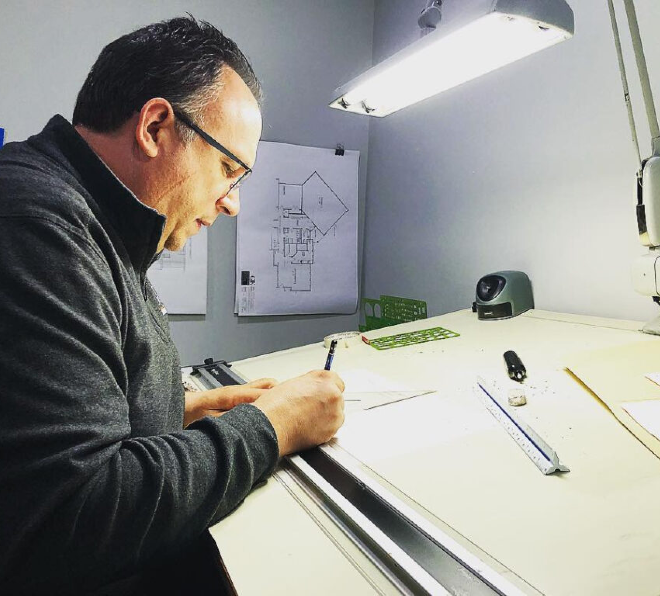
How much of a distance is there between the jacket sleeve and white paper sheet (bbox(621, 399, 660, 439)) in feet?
1.63

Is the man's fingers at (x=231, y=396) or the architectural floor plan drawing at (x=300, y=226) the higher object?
the architectural floor plan drawing at (x=300, y=226)

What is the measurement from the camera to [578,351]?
0.98 m

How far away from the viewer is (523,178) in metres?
1.51

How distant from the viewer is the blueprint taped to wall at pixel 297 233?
1.99 meters

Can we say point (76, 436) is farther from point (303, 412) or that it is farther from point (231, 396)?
point (231, 396)

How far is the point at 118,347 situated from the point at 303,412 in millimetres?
238

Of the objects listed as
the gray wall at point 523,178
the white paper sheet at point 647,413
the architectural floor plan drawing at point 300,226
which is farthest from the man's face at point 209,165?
the architectural floor plan drawing at point 300,226

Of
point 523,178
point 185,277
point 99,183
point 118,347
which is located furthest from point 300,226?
point 118,347

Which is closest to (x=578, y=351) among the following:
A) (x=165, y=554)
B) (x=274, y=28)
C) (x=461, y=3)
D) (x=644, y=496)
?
(x=644, y=496)

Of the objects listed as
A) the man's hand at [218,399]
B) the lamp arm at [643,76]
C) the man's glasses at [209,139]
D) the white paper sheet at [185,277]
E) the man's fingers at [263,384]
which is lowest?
the man's hand at [218,399]

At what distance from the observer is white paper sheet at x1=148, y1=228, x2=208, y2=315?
1879 millimetres

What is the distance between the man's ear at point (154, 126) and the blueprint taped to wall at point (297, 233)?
132 centimetres

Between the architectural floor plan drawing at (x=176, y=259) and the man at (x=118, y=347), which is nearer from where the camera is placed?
the man at (x=118, y=347)

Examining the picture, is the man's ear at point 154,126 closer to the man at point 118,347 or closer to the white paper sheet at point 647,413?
the man at point 118,347
